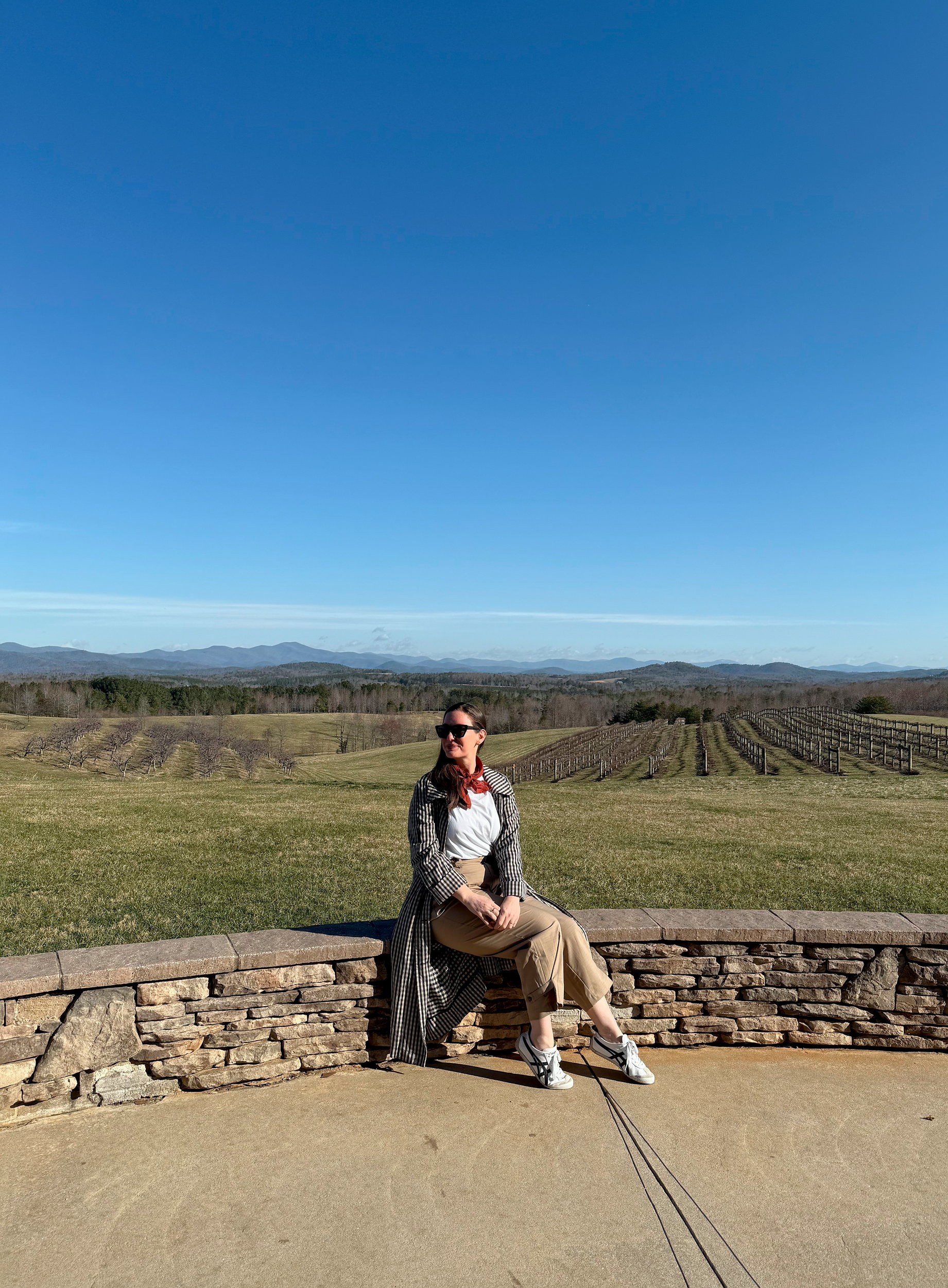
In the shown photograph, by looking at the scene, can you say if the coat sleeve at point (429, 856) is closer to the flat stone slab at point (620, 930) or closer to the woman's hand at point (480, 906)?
the woman's hand at point (480, 906)

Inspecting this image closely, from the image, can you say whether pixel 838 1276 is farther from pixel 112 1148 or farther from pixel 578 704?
pixel 578 704

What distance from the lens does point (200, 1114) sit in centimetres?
356

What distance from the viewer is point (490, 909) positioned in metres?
3.84

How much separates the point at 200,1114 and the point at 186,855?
198 inches

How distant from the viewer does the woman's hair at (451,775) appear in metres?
4.09

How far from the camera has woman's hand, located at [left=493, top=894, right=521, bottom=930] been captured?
151 inches

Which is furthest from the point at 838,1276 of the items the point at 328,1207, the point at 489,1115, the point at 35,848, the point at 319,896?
the point at 35,848

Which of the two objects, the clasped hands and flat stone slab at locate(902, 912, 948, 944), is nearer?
the clasped hands

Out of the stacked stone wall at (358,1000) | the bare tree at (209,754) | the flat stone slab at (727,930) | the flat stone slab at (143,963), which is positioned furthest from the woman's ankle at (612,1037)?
the bare tree at (209,754)

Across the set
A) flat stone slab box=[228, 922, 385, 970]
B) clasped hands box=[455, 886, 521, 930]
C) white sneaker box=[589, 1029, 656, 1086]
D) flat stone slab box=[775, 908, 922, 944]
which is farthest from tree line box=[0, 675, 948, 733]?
flat stone slab box=[228, 922, 385, 970]

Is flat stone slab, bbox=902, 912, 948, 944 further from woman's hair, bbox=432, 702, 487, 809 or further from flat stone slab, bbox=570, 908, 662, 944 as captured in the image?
woman's hair, bbox=432, 702, 487, 809

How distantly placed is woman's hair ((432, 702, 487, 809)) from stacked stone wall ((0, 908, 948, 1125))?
0.76m

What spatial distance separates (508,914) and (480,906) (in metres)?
0.14

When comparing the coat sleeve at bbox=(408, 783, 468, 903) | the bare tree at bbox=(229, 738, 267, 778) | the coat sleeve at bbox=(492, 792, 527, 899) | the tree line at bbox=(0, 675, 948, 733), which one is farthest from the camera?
the tree line at bbox=(0, 675, 948, 733)
